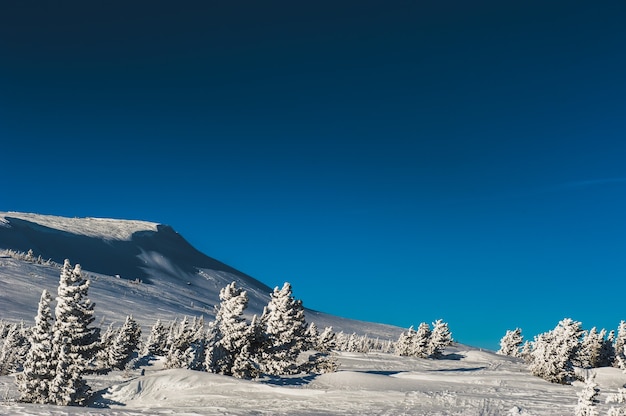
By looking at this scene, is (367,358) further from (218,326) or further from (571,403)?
(571,403)

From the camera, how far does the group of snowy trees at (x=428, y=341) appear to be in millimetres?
51438

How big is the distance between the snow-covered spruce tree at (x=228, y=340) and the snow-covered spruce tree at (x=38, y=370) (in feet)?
27.7

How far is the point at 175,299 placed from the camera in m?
108

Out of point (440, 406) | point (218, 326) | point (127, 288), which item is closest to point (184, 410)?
point (440, 406)

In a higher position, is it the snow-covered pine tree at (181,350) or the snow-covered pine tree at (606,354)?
the snow-covered pine tree at (606,354)

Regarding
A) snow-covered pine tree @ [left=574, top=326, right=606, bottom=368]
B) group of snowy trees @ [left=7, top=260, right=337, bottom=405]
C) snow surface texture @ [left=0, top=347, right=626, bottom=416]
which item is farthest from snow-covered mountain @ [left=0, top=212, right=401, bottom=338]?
snow-covered pine tree @ [left=574, top=326, right=606, bottom=368]

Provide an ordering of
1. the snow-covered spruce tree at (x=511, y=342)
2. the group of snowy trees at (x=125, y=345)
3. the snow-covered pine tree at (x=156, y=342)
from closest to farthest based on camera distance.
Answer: the group of snowy trees at (x=125, y=345) < the snow-covered pine tree at (x=156, y=342) < the snow-covered spruce tree at (x=511, y=342)

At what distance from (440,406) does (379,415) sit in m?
3.34

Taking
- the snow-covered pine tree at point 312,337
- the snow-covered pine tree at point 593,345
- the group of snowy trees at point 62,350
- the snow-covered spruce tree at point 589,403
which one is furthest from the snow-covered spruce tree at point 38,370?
the snow-covered pine tree at point 593,345

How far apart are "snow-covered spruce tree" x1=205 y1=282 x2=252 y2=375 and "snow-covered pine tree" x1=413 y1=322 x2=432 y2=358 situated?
2949 cm

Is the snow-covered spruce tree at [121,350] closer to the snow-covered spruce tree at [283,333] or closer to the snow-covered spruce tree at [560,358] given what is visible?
the snow-covered spruce tree at [283,333]

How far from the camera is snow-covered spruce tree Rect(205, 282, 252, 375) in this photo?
25844 mm

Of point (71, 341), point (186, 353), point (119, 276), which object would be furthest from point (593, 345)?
point (119, 276)

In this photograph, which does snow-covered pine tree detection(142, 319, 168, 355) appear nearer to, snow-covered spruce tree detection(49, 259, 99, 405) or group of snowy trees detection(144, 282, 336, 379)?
group of snowy trees detection(144, 282, 336, 379)
